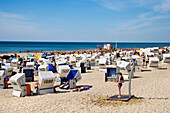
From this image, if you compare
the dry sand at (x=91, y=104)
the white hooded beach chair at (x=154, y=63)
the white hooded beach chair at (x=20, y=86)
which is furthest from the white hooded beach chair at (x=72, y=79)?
the white hooded beach chair at (x=154, y=63)

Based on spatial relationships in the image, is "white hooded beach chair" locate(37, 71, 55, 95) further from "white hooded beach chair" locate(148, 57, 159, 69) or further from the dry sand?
"white hooded beach chair" locate(148, 57, 159, 69)

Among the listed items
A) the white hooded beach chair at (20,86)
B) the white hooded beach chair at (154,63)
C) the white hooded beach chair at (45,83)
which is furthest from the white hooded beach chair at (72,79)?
the white hooded beach chair at (154,63)

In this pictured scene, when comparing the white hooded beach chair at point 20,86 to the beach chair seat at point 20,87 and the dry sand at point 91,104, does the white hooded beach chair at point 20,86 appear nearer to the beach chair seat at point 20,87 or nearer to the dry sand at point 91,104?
the beach chair seat at point 20,87

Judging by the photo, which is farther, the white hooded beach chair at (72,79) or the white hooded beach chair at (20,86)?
the white hooded beach chair at (72,79)

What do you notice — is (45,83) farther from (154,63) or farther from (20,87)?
(154,63)

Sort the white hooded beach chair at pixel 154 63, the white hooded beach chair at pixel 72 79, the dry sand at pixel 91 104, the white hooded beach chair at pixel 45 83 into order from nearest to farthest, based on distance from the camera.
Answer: the dry sand at pixel 91 104
the white hooded beach chair at pixel 45 83
the white hooded beach chair at pixel 72 79
the white hooded beach chair at pixel 154 63

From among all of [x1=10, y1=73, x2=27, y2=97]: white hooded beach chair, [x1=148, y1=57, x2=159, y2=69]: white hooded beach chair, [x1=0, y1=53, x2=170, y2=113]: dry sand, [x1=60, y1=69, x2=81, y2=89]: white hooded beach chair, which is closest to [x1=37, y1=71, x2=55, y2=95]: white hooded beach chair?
[x1=0, y1=53, x2=170, y2=113]: dry sand

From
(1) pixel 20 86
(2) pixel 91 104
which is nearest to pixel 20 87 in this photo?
(1) pixel 20 86

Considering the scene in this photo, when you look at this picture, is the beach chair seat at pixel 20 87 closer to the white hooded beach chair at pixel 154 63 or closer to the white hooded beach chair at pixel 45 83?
the white hooded beach chair at pixel 45 83

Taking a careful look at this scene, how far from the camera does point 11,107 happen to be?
9227mm

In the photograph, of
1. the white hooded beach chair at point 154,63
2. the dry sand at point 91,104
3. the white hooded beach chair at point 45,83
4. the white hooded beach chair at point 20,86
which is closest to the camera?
the dry sand at point 91,104

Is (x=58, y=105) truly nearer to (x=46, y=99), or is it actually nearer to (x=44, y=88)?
(x=46, y=99)

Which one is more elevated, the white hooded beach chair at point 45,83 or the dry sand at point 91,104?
the white hooded beach chair at point 45,83

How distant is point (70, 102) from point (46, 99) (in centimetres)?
146
